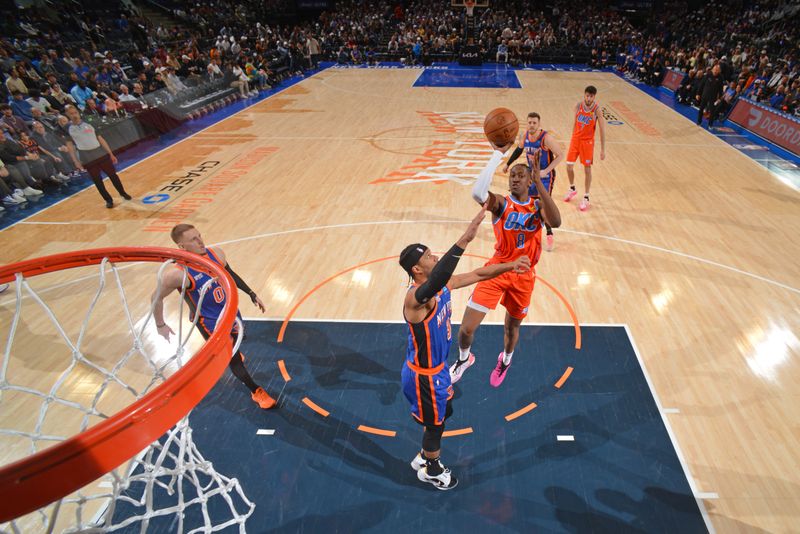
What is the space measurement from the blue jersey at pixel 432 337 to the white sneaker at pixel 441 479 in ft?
2.86

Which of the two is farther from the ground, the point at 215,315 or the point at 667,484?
the point at 215,315

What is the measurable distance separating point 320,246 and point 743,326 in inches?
204

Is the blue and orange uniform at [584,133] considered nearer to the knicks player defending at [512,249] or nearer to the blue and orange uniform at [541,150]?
the blue and orange uniform at [541,150]

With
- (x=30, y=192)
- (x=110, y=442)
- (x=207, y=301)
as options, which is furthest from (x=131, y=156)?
(x=110, y=442)

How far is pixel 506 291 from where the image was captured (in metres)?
4.02

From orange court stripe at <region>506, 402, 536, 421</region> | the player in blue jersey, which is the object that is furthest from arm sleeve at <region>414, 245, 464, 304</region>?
orange court stripe at <region>506, 402, 536, 421</region>

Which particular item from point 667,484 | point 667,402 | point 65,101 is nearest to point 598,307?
point 667,402

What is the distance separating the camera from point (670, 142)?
1120 centimetres

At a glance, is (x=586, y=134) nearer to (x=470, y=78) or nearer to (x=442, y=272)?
(x=442, y=272)

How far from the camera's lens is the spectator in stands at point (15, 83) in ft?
35.1

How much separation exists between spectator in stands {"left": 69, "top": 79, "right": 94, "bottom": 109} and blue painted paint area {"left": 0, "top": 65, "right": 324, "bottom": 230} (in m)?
1.46

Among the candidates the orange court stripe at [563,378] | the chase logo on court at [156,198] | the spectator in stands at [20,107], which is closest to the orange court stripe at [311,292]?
the orange court stripe at [563,378]

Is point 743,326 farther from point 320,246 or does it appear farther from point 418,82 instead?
point 418,82

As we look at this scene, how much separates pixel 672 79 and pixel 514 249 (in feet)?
56.7
